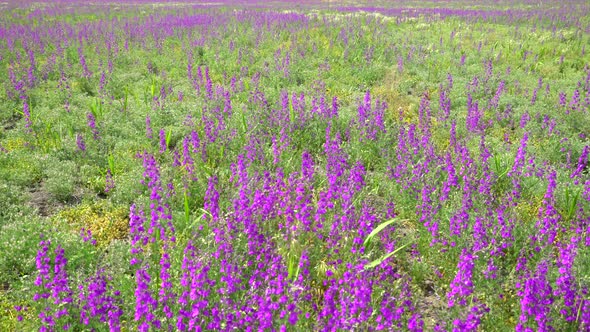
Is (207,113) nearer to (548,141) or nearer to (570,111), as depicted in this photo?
(548,141)

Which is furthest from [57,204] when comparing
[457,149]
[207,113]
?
[457,149]

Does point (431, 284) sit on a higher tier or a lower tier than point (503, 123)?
lower

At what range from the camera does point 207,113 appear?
6.98m

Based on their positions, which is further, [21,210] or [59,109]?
[59,109]

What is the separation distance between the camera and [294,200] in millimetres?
4074

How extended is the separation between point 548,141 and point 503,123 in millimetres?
1329

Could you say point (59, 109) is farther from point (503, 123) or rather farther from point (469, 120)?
point (503, 123)

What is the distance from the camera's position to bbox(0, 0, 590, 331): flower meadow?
2846mm

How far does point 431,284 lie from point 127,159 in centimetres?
444

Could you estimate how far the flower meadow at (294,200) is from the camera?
2846 millimetres

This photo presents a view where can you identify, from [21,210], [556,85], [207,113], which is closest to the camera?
[21,210]

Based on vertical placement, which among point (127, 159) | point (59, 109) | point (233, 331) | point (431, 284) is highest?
point (59, 109)

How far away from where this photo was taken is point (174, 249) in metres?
3.70

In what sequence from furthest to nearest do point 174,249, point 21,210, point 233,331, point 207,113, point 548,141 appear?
point 207,113
point 548,141
point 21,210
point 174,249
point 233,331
